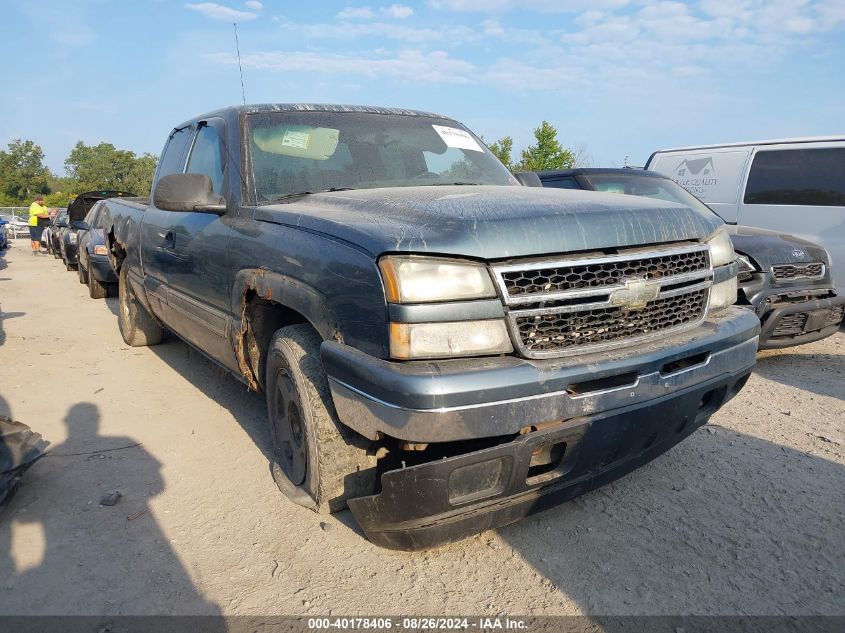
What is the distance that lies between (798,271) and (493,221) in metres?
4.15

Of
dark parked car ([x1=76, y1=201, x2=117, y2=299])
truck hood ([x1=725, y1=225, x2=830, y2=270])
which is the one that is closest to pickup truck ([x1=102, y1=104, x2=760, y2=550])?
truck hood ([x1=725, y1=225, x2=830, y2=270])

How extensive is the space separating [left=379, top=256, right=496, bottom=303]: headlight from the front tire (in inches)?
27.2

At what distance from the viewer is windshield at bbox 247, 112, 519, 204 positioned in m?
3.16

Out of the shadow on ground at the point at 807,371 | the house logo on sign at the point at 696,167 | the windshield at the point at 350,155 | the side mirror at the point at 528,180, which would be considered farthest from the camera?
the house logo on sign at the point at 696,167

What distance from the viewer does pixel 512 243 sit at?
2045mm

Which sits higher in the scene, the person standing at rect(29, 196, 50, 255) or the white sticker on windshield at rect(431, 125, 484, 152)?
the white sticker on windshield at rect(431, 125, 484, 152)

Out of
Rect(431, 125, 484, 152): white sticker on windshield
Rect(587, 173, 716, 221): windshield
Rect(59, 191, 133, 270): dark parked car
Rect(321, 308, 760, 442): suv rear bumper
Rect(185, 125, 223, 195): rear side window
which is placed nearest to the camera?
Rect(321, 308, 760, 442): suv rear bumper

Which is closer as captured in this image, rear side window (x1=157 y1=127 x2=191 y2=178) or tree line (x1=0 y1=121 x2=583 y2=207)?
rear side window (x1=157 y1=127 x2=191 y2=178)

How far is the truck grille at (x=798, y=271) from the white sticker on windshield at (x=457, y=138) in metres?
2.81

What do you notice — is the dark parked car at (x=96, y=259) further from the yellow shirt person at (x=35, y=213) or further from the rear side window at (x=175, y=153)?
the yellow shirt person at (x=35, y=213)

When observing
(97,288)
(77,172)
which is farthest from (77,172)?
(97,288)

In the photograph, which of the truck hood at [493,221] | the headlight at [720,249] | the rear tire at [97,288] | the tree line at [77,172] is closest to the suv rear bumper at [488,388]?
the truck hood at [493,221]

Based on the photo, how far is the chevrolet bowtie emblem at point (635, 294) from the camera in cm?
219

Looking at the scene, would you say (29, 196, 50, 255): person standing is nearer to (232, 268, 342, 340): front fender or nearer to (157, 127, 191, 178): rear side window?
(157, 127, 191, 178): rear side window
